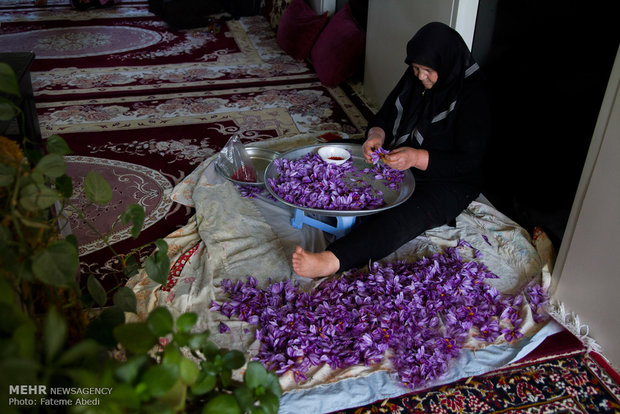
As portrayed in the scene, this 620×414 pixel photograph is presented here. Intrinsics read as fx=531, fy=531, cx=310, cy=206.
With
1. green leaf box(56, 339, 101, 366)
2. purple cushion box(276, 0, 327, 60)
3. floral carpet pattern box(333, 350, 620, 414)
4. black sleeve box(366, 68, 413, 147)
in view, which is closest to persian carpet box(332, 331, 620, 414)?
floral carpet pattern box(333, 350, 620, 414)

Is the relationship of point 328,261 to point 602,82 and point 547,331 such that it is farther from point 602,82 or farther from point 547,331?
point 602,82

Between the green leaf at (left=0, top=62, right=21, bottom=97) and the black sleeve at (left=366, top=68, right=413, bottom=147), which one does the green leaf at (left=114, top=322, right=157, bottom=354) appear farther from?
the black sleeve at (left=366, top=68, right=413, bottom=147)

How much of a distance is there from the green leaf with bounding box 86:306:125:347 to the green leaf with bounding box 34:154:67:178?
→ 246 mm

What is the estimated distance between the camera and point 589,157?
5.17 ft

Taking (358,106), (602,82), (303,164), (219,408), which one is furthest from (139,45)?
(219,408)

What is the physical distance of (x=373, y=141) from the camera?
2072mm

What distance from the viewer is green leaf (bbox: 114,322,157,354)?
71cm

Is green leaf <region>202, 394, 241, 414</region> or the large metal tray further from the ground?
green leaf <region>202, 394, 241, 414</region>

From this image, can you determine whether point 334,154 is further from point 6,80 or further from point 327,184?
point 6,80

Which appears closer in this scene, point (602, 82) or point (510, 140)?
point (602, 82)

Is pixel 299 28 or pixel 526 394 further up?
pixel 299 28

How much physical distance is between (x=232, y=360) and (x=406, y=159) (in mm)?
1237

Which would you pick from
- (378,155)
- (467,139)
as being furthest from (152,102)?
(467,139)

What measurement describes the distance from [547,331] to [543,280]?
22 cm
